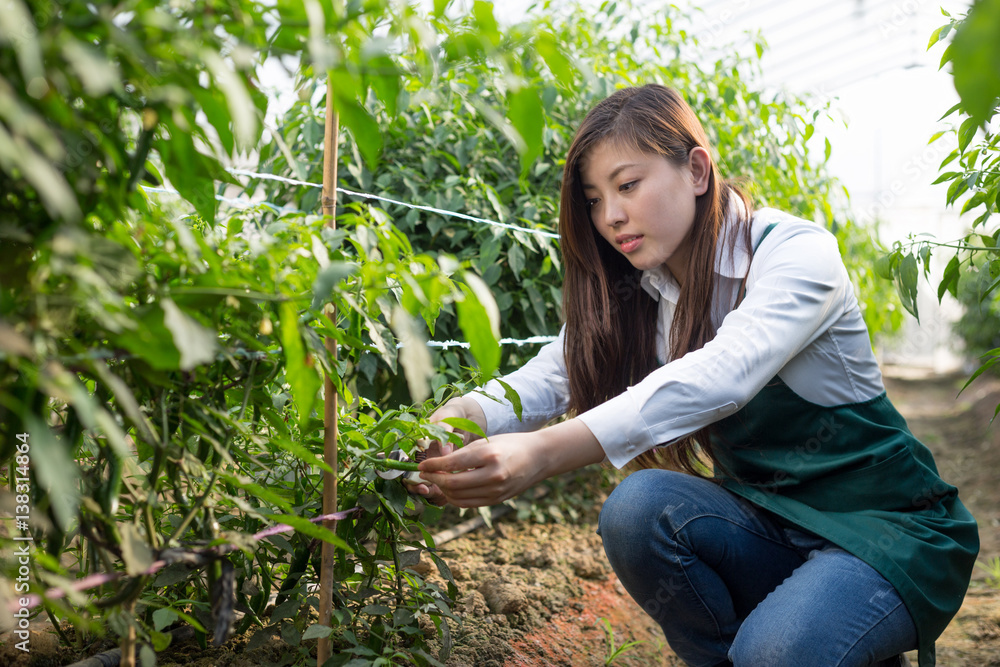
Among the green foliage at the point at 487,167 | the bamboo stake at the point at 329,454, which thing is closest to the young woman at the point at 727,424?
the bamboo stake at the point at 329,454

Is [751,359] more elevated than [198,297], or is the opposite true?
[198,297]

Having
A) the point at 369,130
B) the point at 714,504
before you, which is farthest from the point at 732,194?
the point at 369,130

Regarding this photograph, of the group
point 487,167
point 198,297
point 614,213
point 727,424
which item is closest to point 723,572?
point 727,424

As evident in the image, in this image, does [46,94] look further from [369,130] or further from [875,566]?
[875,566]

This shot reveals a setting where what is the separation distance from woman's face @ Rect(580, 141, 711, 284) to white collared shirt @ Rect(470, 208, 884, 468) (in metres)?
0.09

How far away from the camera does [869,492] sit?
3.80 feet

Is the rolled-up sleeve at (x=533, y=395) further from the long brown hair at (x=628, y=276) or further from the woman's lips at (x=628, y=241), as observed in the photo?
the woman's lips at (x=628, y=241)

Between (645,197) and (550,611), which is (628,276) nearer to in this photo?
(645,197)

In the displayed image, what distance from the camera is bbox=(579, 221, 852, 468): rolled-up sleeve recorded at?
990 mm

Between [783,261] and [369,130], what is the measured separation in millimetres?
752

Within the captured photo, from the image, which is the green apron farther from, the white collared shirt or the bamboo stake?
the bamboo stake

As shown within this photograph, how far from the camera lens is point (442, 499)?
42.5 inches

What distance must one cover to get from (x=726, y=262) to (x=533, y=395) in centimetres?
40

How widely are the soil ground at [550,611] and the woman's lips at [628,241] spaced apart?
58cm
